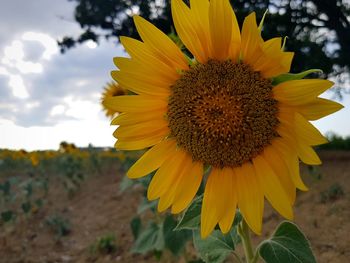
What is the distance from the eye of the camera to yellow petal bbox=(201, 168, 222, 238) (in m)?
1.21

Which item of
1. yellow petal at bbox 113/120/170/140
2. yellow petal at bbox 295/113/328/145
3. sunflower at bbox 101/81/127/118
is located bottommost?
yellow petal at bbox 295/113/328/145

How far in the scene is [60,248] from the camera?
4.62 meters

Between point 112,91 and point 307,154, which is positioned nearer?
point 307,154

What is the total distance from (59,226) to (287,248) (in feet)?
13.3

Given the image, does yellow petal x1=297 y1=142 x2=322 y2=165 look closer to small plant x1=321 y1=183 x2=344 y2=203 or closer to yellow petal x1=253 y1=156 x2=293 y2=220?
yellow petal x1=253 y1=156 x2=293 y2=220

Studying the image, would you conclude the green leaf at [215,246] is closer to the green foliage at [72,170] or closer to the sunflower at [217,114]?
the sunflower at [217,114]

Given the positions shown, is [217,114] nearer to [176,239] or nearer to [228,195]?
[228,195]

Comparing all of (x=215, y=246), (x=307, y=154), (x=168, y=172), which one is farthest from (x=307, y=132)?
(x=215, y=246)

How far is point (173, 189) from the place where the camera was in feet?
4.17

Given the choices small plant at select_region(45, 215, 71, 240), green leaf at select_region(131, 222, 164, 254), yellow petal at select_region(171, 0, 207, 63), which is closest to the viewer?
yellow petal at select_region(171, 0, 207, 63)

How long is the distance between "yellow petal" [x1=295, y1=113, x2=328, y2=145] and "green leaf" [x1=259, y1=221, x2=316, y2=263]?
31 centimetres

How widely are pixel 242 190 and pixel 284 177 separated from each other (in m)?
0.12

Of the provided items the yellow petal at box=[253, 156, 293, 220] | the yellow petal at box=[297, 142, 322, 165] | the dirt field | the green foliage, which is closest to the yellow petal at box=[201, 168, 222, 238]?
the yellow petal at box=[253, 156, 293, 220]

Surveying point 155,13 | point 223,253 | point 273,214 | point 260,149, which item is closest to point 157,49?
point 260,149
